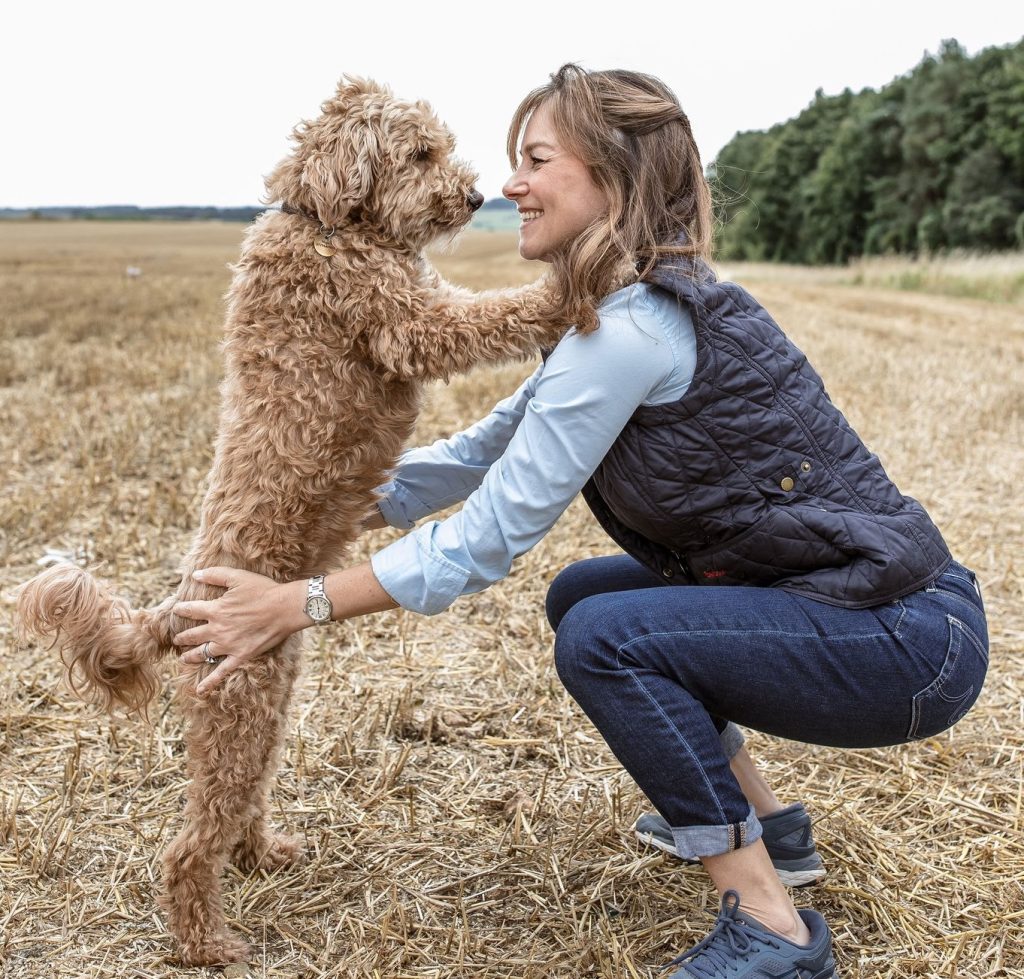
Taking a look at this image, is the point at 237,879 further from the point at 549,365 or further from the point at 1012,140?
the point at 1012,140

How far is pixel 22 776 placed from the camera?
3275 millimetres

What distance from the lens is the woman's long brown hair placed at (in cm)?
226

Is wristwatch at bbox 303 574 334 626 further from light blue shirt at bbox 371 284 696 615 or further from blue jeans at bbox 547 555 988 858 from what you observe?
blue jeans at bbox 547 555 988 858

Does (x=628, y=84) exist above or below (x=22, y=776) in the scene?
above

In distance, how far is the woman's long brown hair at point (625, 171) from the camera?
226 cm

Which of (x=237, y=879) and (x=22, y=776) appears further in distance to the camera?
(x=22, y=776)

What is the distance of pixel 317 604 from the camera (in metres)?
2.29

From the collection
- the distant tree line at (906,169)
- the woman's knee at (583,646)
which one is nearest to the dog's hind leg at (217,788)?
the woman's knee at (583,646)

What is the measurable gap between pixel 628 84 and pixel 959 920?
2.40 m

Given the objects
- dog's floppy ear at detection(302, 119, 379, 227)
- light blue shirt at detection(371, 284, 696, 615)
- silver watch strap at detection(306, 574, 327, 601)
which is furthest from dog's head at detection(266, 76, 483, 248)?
silver watch strap at detection(306, 574, 327, 601)

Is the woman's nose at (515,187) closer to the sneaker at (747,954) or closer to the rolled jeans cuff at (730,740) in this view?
the rolled jeans cuff at (730,740)

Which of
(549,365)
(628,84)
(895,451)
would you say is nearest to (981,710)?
(549,365)

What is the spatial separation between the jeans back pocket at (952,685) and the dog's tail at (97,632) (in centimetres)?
188

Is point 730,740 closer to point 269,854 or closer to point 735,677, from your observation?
point 735,677
